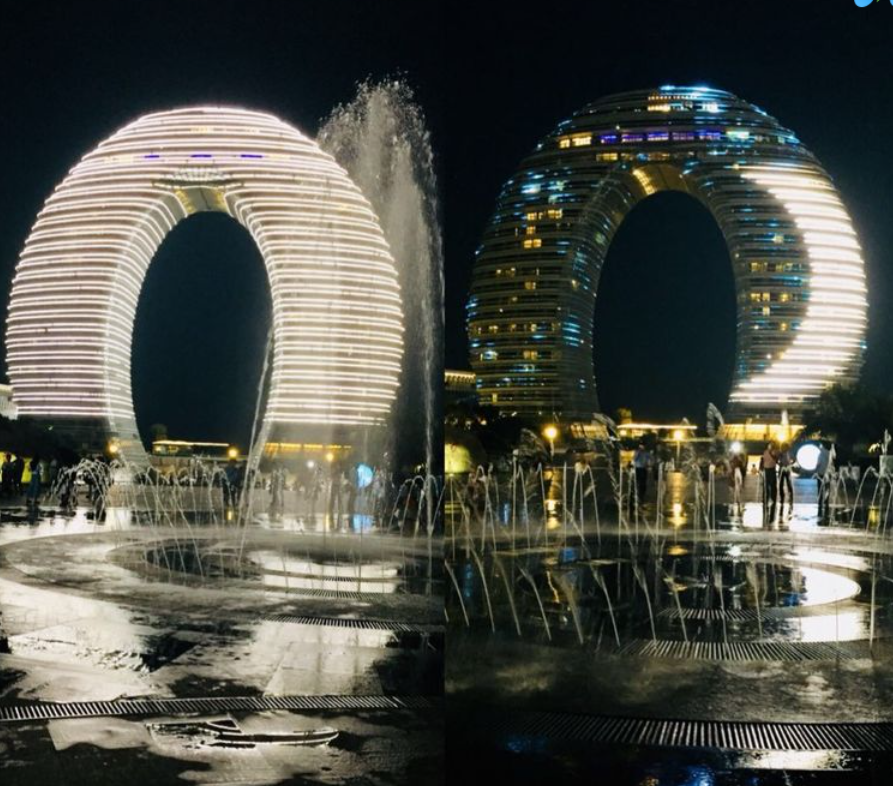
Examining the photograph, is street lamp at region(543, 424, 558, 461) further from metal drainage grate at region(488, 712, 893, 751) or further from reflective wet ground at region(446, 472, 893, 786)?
metal drainage grate at region(488, 712, 893, 751)

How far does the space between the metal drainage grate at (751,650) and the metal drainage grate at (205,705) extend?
1.29m

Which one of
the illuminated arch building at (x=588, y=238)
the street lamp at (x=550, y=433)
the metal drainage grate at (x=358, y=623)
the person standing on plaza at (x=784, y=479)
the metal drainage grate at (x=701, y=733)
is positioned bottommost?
the metal drainage grate at (x=358, y=623)

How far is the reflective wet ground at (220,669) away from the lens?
12.3 feet

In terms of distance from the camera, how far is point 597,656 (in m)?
5.10

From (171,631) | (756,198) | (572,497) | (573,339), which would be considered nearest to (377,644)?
(171,631)

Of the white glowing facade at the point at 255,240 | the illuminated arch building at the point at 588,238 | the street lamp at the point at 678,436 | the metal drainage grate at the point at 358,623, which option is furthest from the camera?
the white glowing facade at the point at 255,240

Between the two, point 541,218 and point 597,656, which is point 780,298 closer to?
point 541,218

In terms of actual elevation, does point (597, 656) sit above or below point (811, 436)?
below

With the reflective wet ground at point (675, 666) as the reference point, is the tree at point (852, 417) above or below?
above

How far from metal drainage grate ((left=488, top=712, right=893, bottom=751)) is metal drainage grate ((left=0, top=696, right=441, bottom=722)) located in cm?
71

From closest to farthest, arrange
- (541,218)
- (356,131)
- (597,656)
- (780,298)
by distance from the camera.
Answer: (597,656), (541,218), (356,131), (780,298)

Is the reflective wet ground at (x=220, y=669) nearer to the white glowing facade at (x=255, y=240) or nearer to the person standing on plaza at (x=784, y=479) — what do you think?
the person standing on plaza at (x=784, y=479)

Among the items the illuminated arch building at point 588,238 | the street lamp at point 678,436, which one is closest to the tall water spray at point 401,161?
the illuminated arch building at point 588,238

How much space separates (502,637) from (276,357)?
4712 centimetres
